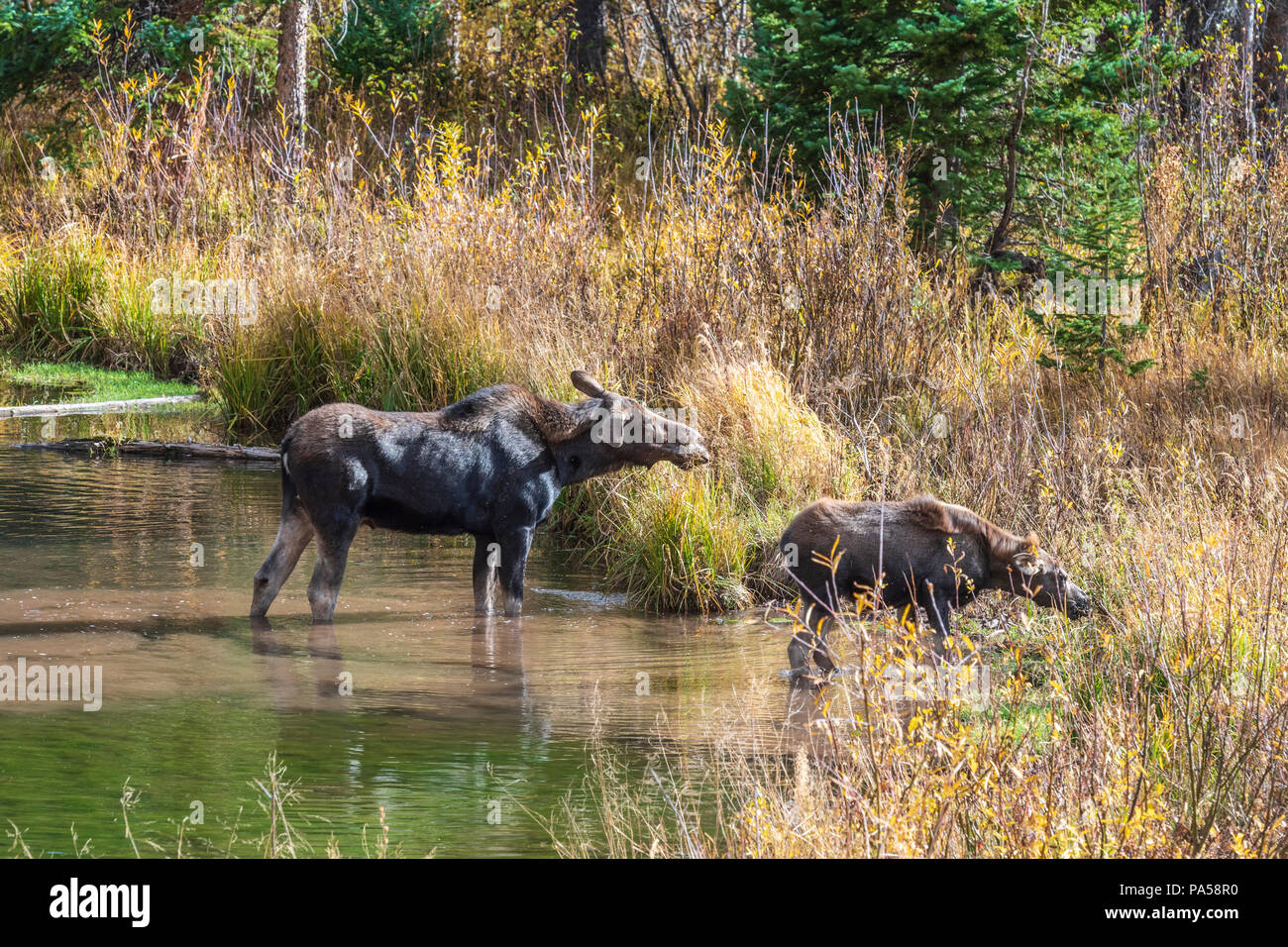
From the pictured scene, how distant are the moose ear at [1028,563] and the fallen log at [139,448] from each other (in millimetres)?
7650

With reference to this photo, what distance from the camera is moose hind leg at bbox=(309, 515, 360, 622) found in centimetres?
878

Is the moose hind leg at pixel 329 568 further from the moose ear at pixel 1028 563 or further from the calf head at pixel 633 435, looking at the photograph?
the moose ear at pixel 1028 563

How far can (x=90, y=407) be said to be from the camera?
14742 millimetres

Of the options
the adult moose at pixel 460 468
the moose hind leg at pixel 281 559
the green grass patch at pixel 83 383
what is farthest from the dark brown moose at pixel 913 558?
the green grass patch at pixel 83 383

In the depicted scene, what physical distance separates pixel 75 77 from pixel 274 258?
1110cm

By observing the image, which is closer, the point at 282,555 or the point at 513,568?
the point at 282,555

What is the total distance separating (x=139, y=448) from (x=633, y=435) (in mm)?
6065

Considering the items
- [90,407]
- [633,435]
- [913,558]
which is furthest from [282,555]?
[90,407]

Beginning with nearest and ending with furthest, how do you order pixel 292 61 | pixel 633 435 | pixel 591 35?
pixel 633 435 < pixel 292 61 < pixel 591 35

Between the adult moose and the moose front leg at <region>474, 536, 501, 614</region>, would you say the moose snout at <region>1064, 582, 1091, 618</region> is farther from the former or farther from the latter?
the moose front leg at <region>474, 536, 501, 614</region>

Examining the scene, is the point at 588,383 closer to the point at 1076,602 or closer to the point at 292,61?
the point at 1076,602

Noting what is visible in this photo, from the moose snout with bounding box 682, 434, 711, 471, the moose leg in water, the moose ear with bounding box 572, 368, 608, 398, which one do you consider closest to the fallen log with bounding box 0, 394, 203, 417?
the moose leg in water

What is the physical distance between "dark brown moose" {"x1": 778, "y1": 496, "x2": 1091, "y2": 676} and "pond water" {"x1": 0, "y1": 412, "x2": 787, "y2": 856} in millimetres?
616

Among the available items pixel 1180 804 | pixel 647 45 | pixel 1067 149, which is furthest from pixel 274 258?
pixel 647 45
